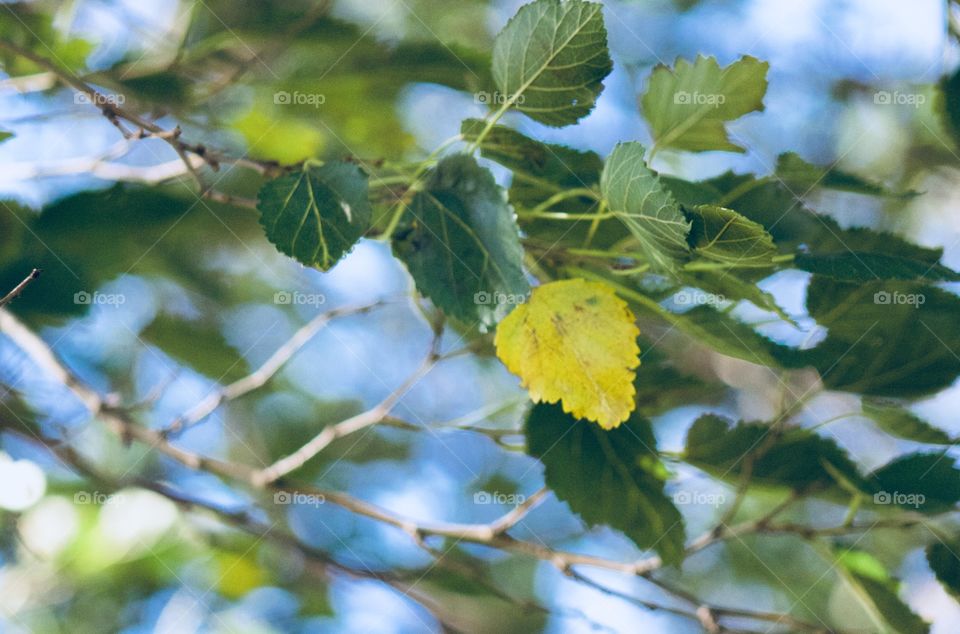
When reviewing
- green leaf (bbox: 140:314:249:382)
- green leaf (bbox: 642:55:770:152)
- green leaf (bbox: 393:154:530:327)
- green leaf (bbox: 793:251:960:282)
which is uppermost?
green leaf (bbox: 642:55:770:152)

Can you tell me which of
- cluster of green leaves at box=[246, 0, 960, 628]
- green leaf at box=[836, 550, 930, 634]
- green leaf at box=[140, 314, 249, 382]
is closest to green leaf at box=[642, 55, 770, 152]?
cluster of green leaves at box=[246, 0, 960, 628]

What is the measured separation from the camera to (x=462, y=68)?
31.4 inches

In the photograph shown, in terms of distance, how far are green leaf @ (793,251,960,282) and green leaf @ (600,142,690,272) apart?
9 centimetres

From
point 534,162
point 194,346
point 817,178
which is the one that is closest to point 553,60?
point 534,162

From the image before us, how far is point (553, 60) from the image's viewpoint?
21.3 inches

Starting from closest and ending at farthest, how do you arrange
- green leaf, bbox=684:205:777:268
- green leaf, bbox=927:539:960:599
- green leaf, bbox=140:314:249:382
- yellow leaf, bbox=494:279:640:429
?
green leaf, bbox=684:205:777:268
yellow leaf, bbox=494:279:640:429
green leaf, bbox=927:539:960:599
green leaf, bbox=140:314:249:382

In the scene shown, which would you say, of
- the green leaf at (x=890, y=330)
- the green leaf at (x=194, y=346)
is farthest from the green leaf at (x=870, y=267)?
the green leaf at (x=194, y=346)

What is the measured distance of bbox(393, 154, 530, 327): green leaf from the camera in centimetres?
54

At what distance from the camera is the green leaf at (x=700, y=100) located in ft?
1.93

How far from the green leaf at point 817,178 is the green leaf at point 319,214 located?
297 millimetres

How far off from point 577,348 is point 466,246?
0.34 feet

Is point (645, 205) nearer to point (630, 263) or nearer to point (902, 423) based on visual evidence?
point (630, 263)

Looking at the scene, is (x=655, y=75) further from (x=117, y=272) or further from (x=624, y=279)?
(x=117, y=272)

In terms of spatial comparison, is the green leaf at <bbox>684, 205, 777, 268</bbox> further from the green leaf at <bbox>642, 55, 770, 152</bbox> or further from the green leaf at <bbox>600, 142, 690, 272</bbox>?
the green leaf at <bbox>642, 55, 770, 152</bbox>
